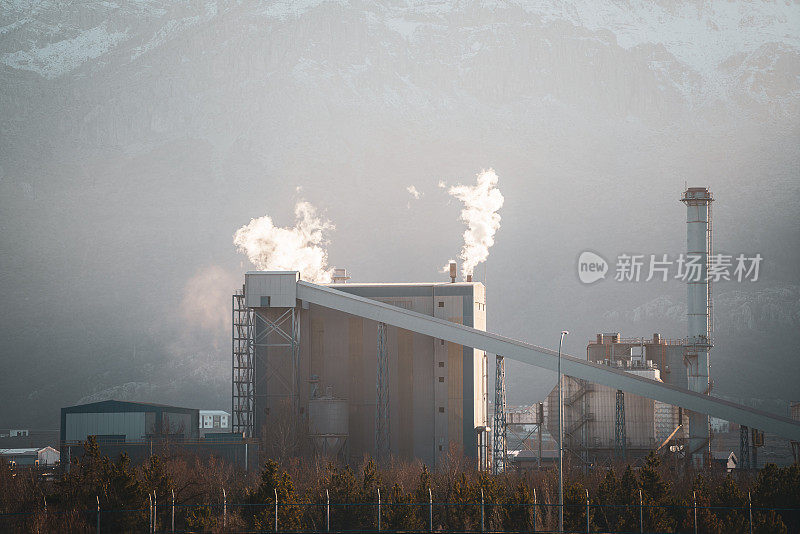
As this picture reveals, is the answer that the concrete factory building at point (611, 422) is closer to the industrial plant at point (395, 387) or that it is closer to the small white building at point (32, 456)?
the industrial plant at point (395, 387)

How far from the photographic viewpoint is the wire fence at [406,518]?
3934cm

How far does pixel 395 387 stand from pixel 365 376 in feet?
8.26

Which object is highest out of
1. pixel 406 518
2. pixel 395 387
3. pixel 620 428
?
pixel 395 387

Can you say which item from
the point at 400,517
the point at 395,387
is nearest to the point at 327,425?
the point at 395,387

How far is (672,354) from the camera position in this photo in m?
85.8

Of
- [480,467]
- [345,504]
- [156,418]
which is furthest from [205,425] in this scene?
[345,504]

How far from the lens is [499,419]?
6900 cm

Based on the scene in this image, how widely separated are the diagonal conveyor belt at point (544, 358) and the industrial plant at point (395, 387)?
0.15m

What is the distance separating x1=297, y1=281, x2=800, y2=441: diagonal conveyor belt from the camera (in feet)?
203

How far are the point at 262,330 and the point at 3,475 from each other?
81.6 feet

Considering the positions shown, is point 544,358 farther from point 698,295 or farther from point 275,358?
point 698,295

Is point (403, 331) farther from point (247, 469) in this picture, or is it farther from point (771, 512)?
point (771, 512)

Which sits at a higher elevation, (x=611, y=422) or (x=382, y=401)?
(x=382, y=401)

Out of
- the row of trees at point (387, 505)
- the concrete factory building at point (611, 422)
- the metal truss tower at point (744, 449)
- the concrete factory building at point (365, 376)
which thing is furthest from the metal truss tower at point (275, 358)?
the metal truss tower at point (744, 449)
